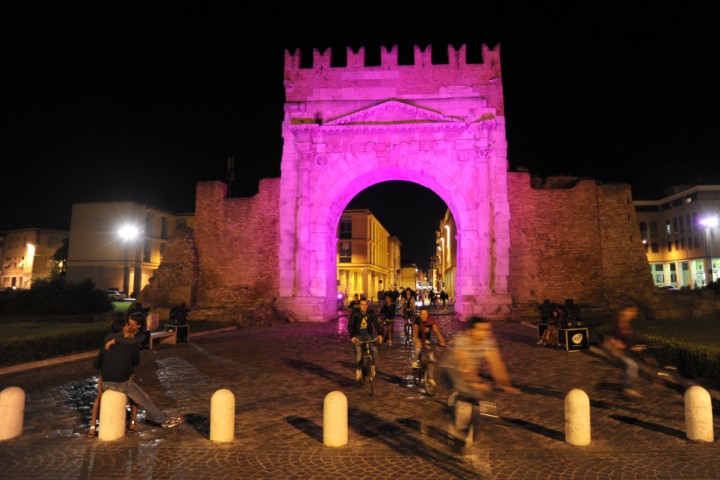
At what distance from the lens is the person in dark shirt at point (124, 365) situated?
19.2 ft

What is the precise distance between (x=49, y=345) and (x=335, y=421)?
31.8 ft

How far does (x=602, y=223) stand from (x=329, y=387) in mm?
22656

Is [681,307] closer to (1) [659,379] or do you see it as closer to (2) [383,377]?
(1) [659,379]

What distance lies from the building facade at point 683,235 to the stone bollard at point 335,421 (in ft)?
172

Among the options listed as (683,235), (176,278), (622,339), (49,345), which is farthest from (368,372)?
(683,235)

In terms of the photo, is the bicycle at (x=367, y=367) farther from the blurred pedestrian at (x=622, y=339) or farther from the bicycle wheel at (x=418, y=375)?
the blurred pedestrian at (x=622, y=339)

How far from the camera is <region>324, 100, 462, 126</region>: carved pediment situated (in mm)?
23734

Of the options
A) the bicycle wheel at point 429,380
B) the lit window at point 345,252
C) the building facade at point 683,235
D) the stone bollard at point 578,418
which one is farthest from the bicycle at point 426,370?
the building facade at point 683,235

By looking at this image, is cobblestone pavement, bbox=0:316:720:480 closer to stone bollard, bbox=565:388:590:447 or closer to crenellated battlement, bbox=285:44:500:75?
stone bollard, bbox=565:388:590:447

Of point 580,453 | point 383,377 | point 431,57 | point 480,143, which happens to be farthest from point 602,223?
point 580,453

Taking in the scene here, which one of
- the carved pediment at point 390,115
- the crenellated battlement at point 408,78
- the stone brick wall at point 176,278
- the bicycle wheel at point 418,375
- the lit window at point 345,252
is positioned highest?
the crenellated battlement at point 408,78

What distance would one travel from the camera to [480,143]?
76.8ft

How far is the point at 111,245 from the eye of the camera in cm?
4725

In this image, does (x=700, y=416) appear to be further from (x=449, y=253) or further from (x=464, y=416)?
(x=449, y=253)
